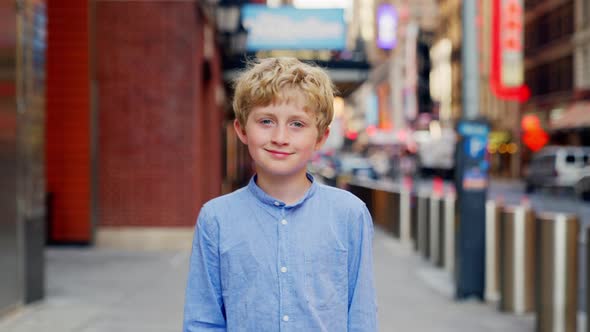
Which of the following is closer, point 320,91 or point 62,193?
point 320,91

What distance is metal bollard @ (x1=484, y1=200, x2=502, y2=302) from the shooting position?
28.2 feet

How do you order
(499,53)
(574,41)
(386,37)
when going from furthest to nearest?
(386,37)
(574,41)
(499,53)

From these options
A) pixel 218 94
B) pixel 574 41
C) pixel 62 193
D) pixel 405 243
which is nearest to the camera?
pixel 62 193

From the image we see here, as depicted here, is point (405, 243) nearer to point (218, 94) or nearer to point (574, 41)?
point (218, 94)

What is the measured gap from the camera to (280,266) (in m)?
2.47

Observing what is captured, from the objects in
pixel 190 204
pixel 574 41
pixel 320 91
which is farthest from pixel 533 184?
pixel 320 91

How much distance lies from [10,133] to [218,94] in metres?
11.5

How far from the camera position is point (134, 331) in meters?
6.74

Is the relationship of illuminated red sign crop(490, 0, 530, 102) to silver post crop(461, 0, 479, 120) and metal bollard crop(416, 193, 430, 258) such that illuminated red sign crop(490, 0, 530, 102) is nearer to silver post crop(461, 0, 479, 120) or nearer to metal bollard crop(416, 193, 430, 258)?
metal bollard crop(416, 193, 430, 258)

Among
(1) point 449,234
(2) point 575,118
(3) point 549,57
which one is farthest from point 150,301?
(3) point 549,57

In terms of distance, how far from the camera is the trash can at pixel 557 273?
6617 mm

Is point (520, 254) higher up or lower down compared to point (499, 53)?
lower down

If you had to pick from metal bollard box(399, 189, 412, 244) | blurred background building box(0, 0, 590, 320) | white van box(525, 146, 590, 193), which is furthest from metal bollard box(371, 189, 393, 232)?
white van box(525, 146, 590, 193)

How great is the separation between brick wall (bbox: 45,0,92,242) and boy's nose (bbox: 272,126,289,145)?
35.8 ft
